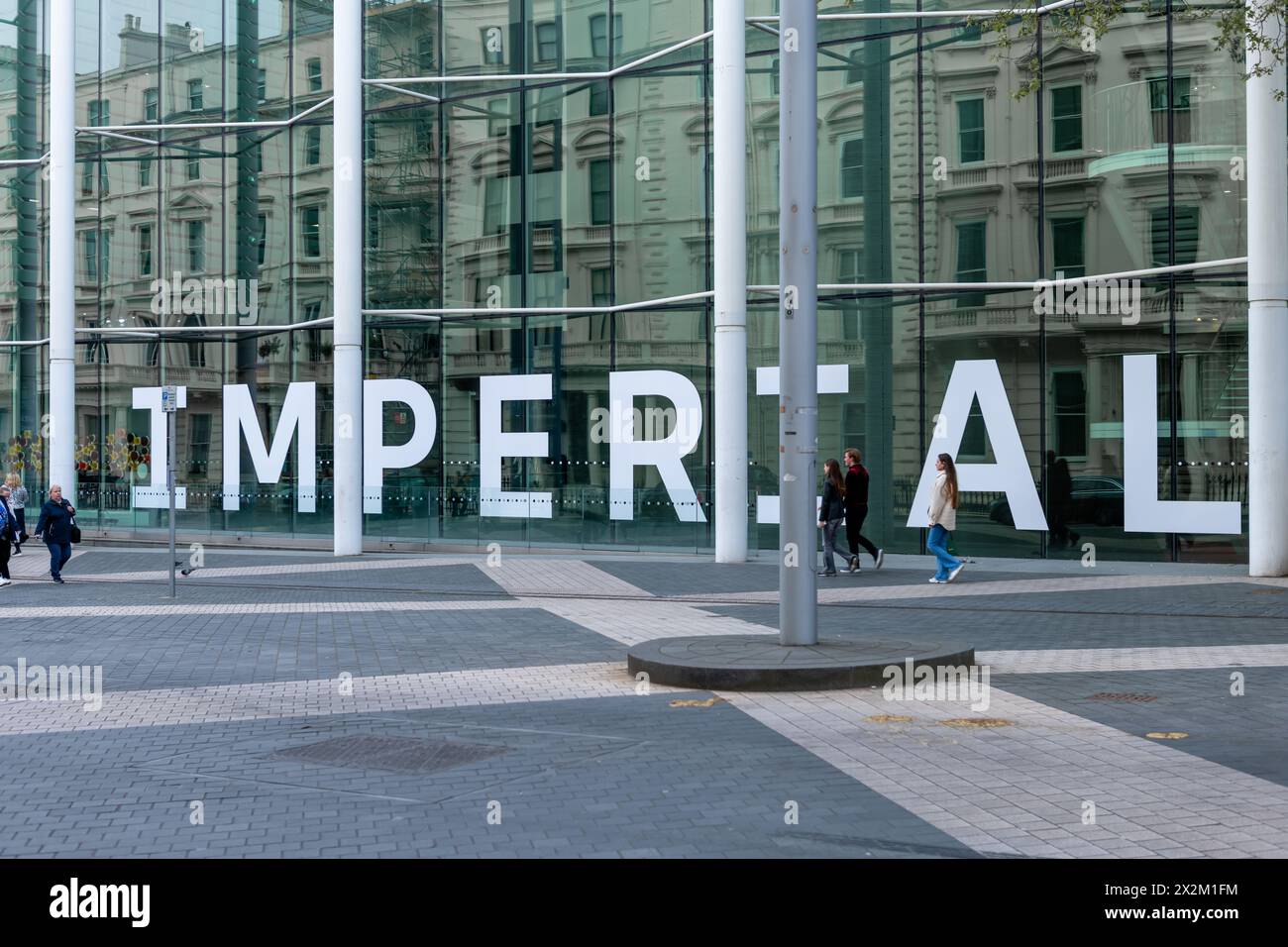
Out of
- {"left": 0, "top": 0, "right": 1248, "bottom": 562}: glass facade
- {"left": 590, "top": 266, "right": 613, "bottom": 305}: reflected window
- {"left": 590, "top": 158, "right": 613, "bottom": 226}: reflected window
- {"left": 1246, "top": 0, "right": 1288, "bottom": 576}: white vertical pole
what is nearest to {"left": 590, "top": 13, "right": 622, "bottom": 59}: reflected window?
{"left": 0, "top": 0, "right": 1248, "bottom": 562}: glass facade

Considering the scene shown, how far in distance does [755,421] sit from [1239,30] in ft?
35.4

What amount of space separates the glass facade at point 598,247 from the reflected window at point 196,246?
12cm

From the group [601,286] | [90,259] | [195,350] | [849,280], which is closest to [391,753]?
[849,280]

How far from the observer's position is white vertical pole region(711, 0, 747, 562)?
22.3m

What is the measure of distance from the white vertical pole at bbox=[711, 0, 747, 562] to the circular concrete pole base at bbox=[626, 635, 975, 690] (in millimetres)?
10764

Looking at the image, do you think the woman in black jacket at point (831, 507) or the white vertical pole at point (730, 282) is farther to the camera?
the white vertical pole at point (730, 282)

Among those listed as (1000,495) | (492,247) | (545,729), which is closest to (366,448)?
(492,247)

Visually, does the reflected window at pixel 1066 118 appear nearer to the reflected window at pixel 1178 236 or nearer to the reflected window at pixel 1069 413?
the reflected window at pixel 1178 236

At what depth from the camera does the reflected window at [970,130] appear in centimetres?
2328

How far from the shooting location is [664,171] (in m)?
25.8

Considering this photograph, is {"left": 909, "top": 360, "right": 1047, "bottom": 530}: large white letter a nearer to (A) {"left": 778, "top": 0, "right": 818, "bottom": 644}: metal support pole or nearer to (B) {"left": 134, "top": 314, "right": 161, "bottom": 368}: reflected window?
(A) {"left": 778, "top": 0, "right": 818, "bottom": 644}: metal support pole

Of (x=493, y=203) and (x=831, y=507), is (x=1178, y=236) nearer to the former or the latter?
(x=831, y=507)

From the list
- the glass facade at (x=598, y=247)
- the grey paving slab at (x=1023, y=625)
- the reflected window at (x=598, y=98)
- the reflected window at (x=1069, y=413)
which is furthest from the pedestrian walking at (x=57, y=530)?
the reflected window at (x=1069, y=413)

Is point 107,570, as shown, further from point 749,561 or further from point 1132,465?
point 1132,465
